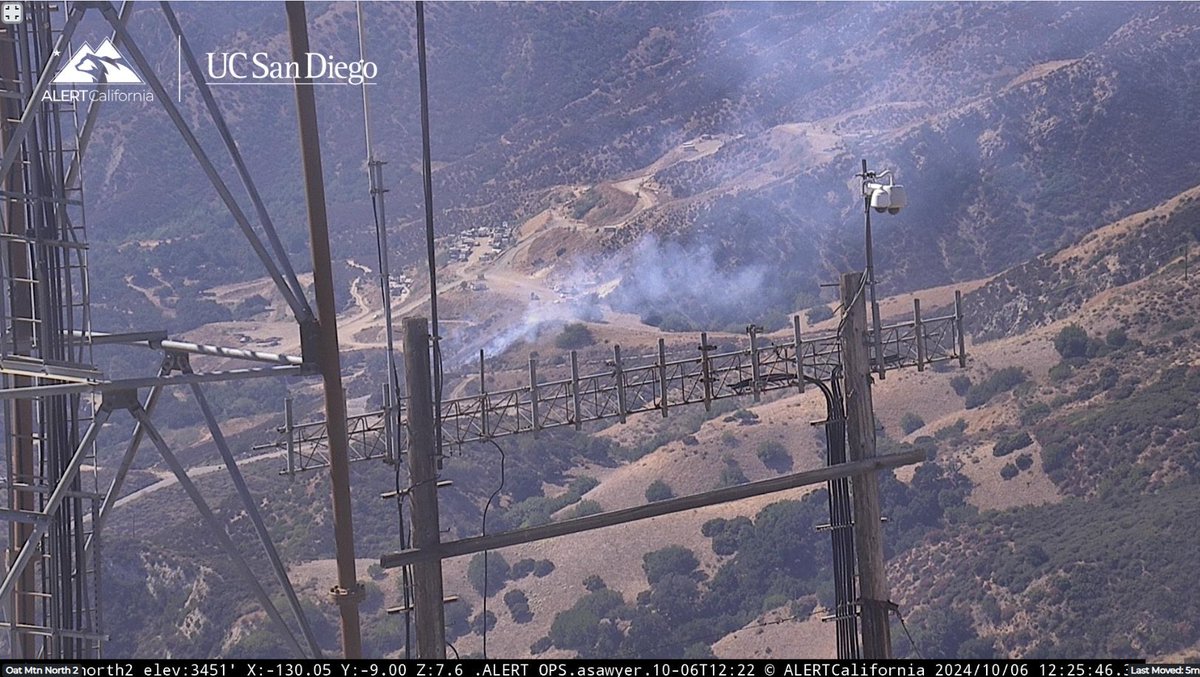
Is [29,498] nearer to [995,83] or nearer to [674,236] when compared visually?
[674,236]

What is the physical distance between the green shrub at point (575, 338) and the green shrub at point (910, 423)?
16295mm

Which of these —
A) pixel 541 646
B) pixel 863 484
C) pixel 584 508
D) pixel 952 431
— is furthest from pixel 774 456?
pixel 863 484

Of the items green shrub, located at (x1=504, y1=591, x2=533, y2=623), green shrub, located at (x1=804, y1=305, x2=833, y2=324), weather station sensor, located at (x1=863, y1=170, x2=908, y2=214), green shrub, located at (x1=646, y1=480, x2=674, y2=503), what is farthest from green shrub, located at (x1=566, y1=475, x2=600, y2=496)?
weather station sensor, located at (x1=863, y1=170, x2=908, y2=214)

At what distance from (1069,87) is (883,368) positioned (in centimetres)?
7544

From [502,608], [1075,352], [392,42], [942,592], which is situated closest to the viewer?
[942,592]

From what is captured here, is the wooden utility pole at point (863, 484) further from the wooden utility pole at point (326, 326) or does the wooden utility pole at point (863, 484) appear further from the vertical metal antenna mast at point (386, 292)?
the wooden utility pole at point (326, 326)

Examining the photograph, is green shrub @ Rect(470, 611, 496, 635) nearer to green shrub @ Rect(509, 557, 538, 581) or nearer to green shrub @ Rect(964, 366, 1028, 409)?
green shrub @ Rect(509, 557, 538, 581)

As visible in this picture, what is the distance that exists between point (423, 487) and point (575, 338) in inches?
2295

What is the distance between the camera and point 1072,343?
58.7 meters

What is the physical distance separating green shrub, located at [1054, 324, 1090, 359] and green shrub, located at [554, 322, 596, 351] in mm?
20226

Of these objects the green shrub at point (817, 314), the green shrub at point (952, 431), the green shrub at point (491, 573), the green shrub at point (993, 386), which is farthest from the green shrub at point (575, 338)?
the green shrub at point (952, 431)

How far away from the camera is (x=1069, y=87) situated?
8512 centimetres

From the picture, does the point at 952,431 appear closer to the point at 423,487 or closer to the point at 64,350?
the point at 423,487

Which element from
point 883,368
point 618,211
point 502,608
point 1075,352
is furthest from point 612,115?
point 883,368
